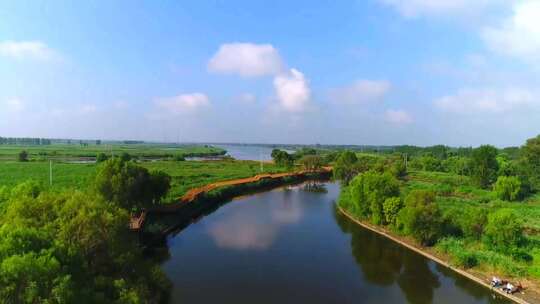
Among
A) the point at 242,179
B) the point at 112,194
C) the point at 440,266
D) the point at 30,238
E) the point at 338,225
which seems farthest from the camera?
the point at 242,179

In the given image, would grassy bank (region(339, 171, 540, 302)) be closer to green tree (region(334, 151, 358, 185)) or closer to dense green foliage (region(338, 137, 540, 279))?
dense green foliage (region(338, 137, 540, 279))

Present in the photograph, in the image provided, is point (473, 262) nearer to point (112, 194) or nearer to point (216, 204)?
point (112, 194)

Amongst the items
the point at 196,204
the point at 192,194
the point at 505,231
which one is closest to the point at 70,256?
the point at 505,231

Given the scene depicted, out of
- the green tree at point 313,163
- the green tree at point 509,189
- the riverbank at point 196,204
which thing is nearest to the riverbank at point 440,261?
the riverbank at point 196,204

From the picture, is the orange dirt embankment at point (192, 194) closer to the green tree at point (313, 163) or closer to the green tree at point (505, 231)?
the green tree at point (313, 163)

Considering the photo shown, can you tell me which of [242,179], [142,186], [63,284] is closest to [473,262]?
→ [63,284]
